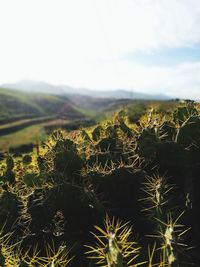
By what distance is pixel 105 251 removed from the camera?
4.39 meters

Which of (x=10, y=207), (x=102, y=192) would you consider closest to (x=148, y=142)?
(x=102, y=192)

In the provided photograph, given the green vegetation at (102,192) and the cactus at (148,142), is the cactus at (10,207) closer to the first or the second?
the green vegetation at (102,192)

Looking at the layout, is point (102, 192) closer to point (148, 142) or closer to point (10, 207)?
point (148, 142)

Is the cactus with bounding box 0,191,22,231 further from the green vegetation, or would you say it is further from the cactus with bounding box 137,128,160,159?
the cactus with bounding box 137,128,160,159

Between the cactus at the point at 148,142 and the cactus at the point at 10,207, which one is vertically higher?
the cactus at the point at 148,142

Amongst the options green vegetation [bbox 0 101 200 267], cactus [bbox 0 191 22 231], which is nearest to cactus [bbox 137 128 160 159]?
green vegetation [bbox 0 101 200 267]

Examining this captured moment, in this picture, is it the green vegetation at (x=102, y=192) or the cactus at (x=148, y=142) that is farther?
the cactus at (x=148, y=142)

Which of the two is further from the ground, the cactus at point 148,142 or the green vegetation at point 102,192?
the cactus at point 148,142

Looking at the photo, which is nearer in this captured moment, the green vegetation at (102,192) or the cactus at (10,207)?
the green vegetation at (102,192)

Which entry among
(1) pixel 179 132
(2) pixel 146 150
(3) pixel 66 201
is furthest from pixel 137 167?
(3) pixel 66 201

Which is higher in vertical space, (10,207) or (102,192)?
(102,192)

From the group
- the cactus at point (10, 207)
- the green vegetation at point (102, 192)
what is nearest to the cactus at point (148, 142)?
the green vegetation at point (102, 192)

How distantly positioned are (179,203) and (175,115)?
2.05 metres

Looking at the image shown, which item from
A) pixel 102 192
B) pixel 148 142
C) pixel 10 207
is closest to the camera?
pixel 102 192
